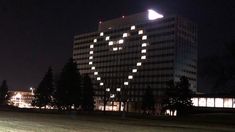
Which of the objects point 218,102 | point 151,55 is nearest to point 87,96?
point 218,102

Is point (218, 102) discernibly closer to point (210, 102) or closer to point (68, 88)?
point (210, 102)

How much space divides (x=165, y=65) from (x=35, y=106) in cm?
8278

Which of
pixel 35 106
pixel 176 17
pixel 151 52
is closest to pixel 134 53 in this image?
pixel 151 52

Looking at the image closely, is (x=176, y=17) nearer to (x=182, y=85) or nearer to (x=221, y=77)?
(x=182, y=85)

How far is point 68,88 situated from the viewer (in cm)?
8731

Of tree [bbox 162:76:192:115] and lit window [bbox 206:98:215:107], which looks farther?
lit window [bbox 206:98:215:107]

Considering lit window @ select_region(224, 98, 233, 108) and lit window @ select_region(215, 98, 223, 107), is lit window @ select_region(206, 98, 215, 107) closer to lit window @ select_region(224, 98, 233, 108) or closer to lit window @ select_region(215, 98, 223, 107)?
lit window @ select_region(215, 98, 223, 107)

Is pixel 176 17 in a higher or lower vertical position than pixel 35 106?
higher

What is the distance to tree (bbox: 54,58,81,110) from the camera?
86.9m

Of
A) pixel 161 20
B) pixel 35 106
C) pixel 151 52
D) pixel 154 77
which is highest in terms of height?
pixel 161 20

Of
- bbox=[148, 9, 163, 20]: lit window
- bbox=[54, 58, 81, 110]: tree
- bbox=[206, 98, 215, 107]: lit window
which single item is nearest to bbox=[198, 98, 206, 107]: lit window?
bbox=[206, 98, 215, 107]: lit window

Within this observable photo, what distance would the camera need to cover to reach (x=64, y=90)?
87.2 m

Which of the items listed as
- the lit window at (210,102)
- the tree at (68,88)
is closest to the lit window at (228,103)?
the lit window at (210,102)

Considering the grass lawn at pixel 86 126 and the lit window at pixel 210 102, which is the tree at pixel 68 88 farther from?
the lit window at pixel 210 102
